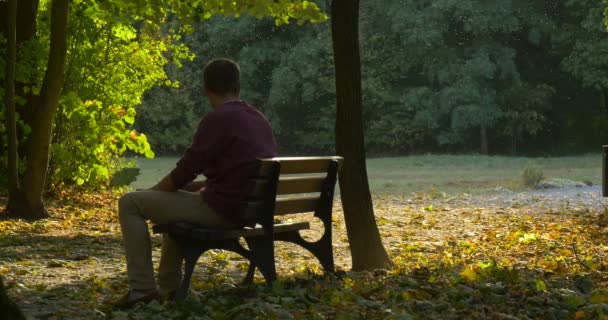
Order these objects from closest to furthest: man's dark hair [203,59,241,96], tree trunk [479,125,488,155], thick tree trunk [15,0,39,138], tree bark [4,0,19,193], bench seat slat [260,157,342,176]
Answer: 1. man's dark hair [203,59,241,96]
2. bench seat slat [260,157,342,176]
3. tree bark [4,0,19,193]
4. thick tree trunk [15,0,39,138]
5. tree trunk [479,125,488,155]

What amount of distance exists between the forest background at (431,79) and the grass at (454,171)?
168 centimetres

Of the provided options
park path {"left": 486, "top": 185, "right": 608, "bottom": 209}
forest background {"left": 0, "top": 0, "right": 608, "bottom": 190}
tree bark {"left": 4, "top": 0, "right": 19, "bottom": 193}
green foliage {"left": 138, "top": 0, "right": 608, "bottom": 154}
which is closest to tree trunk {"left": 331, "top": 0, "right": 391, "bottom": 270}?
tree bark {"left": 4, "top": 0, "right": 19, "bottom": 193}

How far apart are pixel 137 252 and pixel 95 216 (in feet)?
27.2

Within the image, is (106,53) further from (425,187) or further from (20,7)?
(425,187)

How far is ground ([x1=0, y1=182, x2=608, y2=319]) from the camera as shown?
6.16 metres

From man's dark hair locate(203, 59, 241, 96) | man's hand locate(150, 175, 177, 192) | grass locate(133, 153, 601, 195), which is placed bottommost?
grass locate(133, 153, 601, 195)

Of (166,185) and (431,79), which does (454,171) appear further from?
(166,185)

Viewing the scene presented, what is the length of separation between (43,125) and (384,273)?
6988mm

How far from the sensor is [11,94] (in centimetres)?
1305

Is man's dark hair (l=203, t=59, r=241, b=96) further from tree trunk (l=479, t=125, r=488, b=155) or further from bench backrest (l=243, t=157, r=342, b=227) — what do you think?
tree trunk (l=479, t=125, r=488, b=155)

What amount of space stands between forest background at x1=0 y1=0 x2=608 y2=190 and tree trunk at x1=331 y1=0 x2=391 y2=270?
27380 mm

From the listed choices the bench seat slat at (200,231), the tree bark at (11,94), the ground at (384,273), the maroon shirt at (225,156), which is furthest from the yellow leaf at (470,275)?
the tree bark at (11,94)

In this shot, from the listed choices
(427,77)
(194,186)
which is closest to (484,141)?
(427,77)

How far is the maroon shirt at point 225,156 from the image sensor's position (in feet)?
20.6
